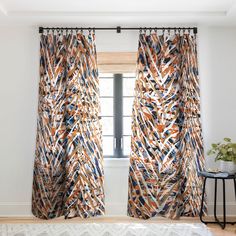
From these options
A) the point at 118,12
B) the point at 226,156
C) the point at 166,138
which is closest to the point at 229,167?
the point at 226,156

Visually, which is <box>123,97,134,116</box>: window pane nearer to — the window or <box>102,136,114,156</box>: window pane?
the window

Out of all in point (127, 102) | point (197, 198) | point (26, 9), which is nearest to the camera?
point (26, 9)

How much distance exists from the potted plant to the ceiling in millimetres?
1485

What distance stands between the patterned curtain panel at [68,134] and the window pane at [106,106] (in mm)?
270

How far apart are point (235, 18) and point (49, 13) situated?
2188mm

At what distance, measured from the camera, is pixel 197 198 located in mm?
3455

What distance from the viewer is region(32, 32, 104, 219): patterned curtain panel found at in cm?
344

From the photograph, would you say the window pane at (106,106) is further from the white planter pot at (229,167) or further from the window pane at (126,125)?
the white planter pot at (229,167)

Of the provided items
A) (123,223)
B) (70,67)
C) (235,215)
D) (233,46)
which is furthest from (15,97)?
(235,215)

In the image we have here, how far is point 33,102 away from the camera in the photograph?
361cm

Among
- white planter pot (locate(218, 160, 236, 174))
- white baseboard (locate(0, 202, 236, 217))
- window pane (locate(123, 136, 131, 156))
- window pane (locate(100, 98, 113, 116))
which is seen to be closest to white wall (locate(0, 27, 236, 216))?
white baseboard (locate(0, 202, 236, 217))

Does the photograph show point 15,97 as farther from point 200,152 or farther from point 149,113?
point 200,152

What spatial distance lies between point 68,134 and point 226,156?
1.86m

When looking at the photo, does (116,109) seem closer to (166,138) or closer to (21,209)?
(166,138)
